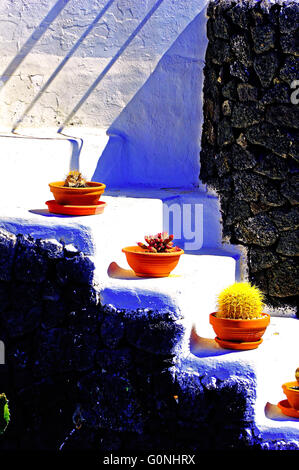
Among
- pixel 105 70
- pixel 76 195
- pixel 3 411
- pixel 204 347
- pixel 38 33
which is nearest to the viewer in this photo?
pixel 3 411

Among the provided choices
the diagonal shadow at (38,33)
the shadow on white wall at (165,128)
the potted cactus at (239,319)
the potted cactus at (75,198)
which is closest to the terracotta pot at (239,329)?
the potted cactus at (239,319)

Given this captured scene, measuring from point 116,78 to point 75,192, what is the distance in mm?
1923

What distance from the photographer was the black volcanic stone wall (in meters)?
5.30

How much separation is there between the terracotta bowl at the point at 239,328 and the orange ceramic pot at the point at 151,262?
16.5 inches

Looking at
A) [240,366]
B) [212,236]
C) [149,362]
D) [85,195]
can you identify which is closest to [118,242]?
[85,195]

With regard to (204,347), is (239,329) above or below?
above

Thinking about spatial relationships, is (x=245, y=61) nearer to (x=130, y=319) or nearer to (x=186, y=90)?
(x=186, y=90)

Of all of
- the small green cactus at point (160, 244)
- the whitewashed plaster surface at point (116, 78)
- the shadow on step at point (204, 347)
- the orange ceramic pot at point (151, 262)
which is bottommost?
the shadow on step at point (204, 347)

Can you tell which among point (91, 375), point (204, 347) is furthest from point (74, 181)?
point (204, 347)

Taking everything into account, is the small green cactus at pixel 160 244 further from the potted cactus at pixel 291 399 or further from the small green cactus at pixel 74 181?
the potted cactus at pixel 291 399

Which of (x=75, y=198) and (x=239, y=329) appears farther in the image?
(x=75, y=198)

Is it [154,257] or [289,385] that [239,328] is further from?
[154,257]

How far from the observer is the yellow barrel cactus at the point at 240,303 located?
3.90m

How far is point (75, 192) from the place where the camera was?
14.4ft
